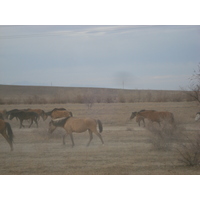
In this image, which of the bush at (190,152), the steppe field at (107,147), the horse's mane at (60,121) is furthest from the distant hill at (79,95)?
the bush at (190,152)

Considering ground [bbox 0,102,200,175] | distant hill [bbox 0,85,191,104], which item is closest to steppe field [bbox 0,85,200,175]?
ground [bbox 0,102,200,175]

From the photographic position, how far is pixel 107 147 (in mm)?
7926

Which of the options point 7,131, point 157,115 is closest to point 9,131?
point 7,131

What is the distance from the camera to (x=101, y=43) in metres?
7.83

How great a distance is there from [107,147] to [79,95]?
1.41 meters

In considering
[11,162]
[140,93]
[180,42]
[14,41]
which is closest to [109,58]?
[140,93]

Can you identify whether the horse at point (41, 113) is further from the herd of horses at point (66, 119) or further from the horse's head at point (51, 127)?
the horse's head at point (51, 127)

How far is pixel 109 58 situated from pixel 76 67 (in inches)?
31.8

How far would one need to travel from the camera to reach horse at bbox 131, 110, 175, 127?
8070 millimetres

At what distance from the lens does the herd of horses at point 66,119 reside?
7.99m

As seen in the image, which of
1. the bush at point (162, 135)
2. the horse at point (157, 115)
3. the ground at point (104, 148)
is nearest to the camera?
the ground at point (104, 148)

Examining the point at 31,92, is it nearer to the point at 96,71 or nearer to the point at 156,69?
the point at 96,71

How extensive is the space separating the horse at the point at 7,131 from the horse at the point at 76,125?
36.3 inches

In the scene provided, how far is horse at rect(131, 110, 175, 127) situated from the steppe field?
94mm
